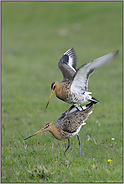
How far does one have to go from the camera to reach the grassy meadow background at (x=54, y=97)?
536 cm

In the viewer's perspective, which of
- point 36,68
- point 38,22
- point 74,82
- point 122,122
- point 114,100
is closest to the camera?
point 74,82

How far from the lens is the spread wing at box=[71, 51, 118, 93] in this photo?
497 cm

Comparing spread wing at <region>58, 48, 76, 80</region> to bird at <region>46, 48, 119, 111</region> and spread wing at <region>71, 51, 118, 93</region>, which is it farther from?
spread wing at <region>71, 51, 118, 93</region>

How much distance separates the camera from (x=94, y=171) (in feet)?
16.5

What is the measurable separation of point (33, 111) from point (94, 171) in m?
5.16

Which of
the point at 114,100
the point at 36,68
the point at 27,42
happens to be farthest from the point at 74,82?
the point at 27,42

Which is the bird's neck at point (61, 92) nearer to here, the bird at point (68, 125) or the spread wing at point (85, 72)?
the spread wing at point (85, 72)

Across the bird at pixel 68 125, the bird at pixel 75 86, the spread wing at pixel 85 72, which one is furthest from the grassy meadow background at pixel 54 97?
the bird at pixel 75 86

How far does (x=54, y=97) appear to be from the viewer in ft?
40.7

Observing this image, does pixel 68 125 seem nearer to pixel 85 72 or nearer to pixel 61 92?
pixel 61 92

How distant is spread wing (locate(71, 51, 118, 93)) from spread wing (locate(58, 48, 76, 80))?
1.31ft

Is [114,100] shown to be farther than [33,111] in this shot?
Yes

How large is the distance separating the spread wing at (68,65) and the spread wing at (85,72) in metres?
0.40

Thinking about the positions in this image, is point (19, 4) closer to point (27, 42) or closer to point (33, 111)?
point (27, 42)
